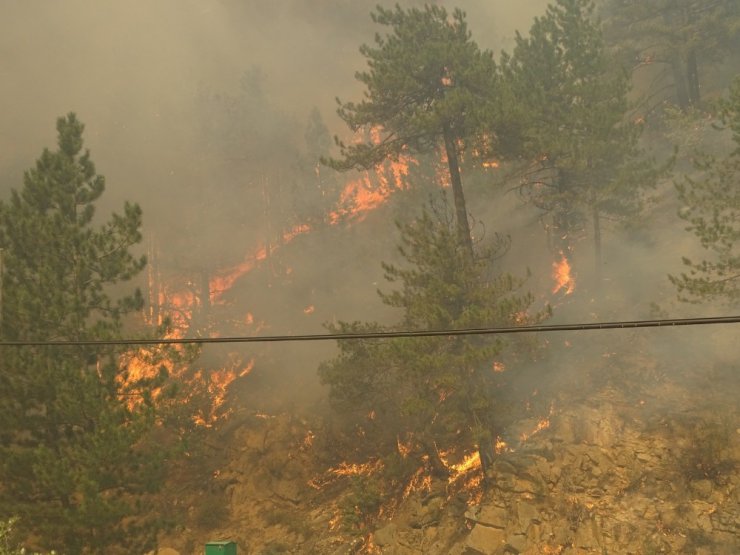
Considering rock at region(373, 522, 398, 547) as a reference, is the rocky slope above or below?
above

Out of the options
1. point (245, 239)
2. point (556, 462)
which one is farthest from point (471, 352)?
point (245, 239)

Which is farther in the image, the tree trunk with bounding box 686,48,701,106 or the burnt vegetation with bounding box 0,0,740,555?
the tree trunk with bounding box 686,48,701,106

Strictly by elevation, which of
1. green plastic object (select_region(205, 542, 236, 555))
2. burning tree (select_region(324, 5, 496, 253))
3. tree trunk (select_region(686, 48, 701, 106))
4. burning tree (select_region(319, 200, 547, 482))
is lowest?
green plastic object (select_region(205, 542, 236, 555))

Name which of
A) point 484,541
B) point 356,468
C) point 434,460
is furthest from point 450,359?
point 356,468

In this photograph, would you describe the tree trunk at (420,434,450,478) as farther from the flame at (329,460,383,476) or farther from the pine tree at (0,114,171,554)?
the pine tree at (0,114,171,554)

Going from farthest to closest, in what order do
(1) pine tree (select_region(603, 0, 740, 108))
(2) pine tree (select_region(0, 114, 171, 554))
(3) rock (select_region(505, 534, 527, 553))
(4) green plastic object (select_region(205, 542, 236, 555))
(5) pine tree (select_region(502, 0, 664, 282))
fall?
(1) pine tree (select_region(603, 0, 740, 108)) → (5) pine tree (select_region(502, 0, 664, 282)) → (3) rock (select_region(505, 534, 527, 553)) → (2) pine tree (select_region(0, 114, 171, 554)) → (4) green plastic object (select_region(205, 542, 236, 555))

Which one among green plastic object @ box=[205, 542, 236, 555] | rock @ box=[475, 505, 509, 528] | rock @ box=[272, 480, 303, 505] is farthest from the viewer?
rock @ box=[272, 480, 303, 505]

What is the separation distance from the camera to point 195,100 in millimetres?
56031

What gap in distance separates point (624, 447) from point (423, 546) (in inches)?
244

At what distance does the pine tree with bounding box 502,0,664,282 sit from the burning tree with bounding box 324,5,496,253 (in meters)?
1.76

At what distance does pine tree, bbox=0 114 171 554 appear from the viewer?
45.1 feet

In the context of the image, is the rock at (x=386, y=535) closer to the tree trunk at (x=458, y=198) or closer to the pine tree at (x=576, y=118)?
the tree trunk at (x=458, y=198)

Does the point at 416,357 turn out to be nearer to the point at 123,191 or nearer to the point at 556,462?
the point at 556,462

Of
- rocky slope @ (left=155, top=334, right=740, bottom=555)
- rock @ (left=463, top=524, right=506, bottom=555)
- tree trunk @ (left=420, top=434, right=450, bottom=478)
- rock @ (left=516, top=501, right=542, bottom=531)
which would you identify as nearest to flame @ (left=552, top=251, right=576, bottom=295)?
rocky slope @ (left=155, top=334, right=740, bottom=555)
